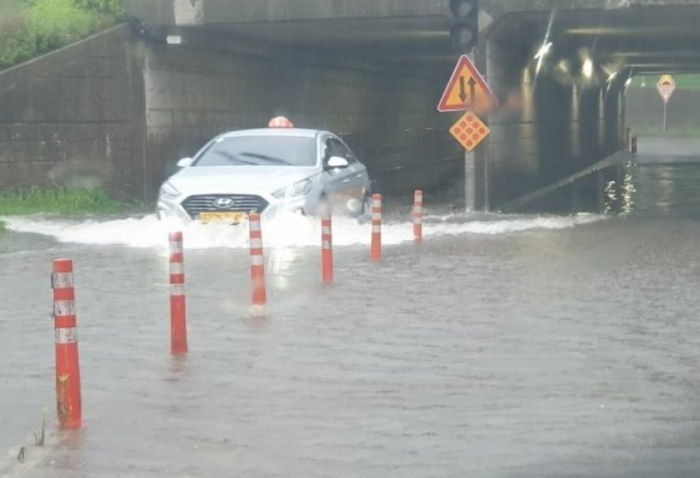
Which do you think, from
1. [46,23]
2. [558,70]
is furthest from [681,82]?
[46,23]

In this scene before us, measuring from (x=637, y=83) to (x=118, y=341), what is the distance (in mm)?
87613

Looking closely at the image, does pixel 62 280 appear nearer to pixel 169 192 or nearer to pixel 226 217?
pixel 226 217

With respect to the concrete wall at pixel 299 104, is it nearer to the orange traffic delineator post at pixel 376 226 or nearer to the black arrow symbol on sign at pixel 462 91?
the black arrow symbol on sign at pixel 462 91

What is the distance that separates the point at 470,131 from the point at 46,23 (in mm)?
7392

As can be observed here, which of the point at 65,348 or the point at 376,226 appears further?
the point at 376,226

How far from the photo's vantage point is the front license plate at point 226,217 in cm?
1895

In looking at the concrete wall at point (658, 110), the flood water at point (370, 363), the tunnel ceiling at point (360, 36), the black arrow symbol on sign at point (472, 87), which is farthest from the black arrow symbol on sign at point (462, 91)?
the concrete wall at point (658, 110)

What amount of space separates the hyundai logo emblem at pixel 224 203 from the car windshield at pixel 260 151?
1448mm

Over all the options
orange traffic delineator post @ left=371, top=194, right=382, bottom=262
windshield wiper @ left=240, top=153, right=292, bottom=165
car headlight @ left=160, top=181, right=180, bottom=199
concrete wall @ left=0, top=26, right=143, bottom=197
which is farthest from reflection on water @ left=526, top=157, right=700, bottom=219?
orange traffic delineator post @ left=371, top=194, right=382, bottom=262

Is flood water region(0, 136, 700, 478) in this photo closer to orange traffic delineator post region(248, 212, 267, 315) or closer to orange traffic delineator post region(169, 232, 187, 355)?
orange traffic delineator post region(248, 212, 267, 315)

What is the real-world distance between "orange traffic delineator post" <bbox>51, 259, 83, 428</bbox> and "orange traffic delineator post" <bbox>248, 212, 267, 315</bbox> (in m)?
4.31

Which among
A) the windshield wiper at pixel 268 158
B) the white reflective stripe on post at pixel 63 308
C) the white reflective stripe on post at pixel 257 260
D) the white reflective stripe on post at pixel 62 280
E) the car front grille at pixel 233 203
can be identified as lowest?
the white reflective stripe on post at pixel 257 260

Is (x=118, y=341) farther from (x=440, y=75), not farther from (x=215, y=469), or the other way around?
(x=440, y=75)

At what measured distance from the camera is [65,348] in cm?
816
